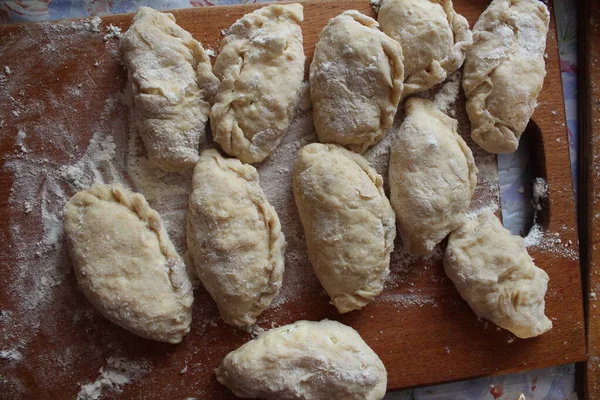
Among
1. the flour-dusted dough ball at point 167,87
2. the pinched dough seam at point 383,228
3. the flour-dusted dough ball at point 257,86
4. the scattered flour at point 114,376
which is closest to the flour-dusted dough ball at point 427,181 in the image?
the pinched dough seam at point 383,228

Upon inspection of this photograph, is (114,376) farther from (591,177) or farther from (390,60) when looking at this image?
(591,177)


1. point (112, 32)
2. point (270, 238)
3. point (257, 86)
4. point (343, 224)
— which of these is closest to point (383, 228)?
point (343, 224)

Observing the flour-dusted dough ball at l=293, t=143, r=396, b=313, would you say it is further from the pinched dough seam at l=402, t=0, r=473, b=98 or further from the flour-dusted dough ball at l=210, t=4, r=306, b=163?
the pinched dough seam at l=402, t=0, r=473, b=98

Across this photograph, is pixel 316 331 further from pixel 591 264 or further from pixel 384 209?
pixel 591 264

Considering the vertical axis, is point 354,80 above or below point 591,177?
above

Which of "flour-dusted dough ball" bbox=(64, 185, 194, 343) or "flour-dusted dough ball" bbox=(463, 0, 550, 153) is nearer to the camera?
"flour-dusted dough ball" bbox=(64, 185, 194, 343)

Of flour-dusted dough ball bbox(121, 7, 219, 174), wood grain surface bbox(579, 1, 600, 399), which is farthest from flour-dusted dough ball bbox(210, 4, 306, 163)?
wood grain surface bbox(579, 1, 600, 399)
